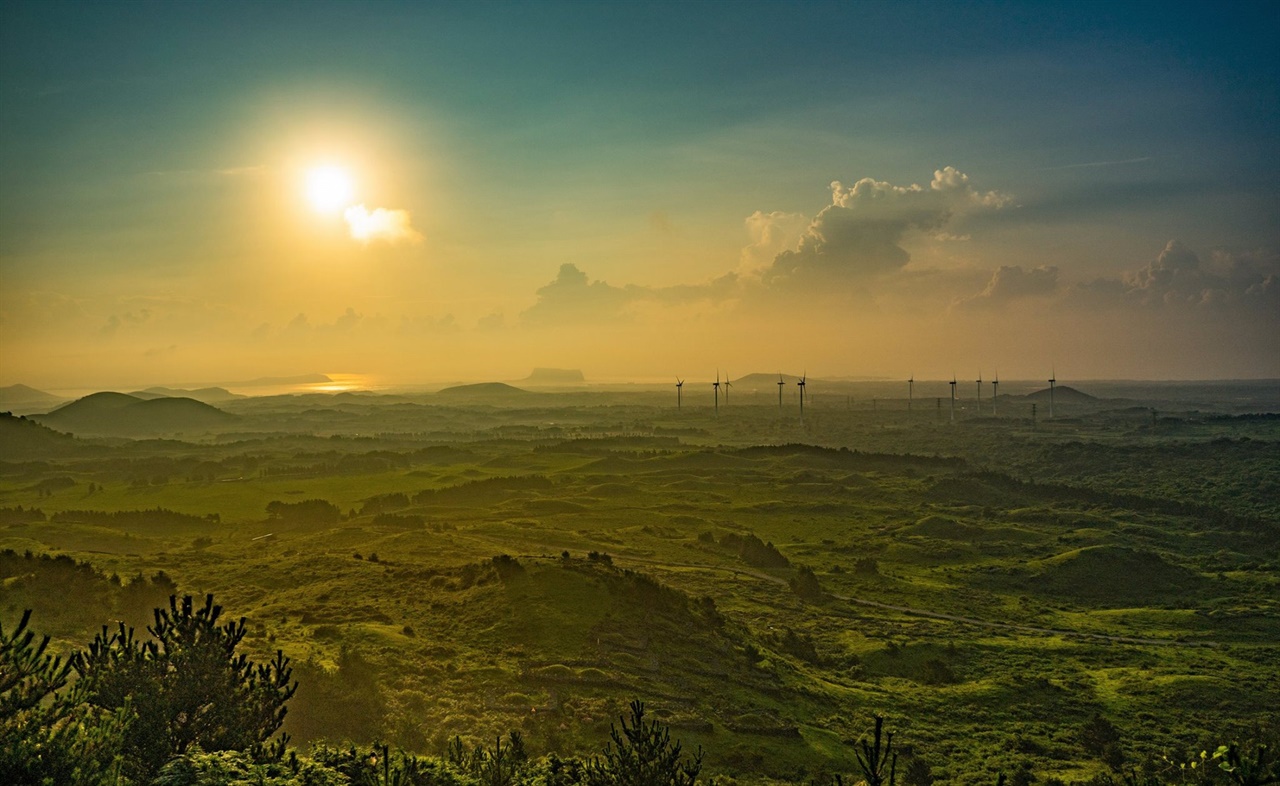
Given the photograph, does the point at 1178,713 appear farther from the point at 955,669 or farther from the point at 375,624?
the point at 375,624

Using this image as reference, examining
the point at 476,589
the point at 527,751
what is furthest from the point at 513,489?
the point at 527,751

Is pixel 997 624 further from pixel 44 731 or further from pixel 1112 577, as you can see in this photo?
pixel 44 731

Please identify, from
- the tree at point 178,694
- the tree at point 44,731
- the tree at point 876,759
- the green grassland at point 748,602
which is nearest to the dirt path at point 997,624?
the green grassland at point 748,602

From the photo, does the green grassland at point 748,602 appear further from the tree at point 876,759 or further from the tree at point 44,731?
the tree at point 876,759

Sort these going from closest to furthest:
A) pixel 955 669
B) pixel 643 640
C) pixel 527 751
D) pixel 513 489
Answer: pixel 527 751 → pixel 643 640 → pixel 955 669 → pixel 513 489

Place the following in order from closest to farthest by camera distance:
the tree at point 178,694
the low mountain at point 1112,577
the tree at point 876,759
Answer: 1. the tree at point 876,759
2. the tree at point 178,694
3. the low mountain at point 1112,577

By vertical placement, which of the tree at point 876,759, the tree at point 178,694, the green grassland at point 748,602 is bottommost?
the green grassland at point 748,602

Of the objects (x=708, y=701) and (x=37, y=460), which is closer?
(x=708, y=701)

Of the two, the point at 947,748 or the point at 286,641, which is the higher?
the point at 286,641
